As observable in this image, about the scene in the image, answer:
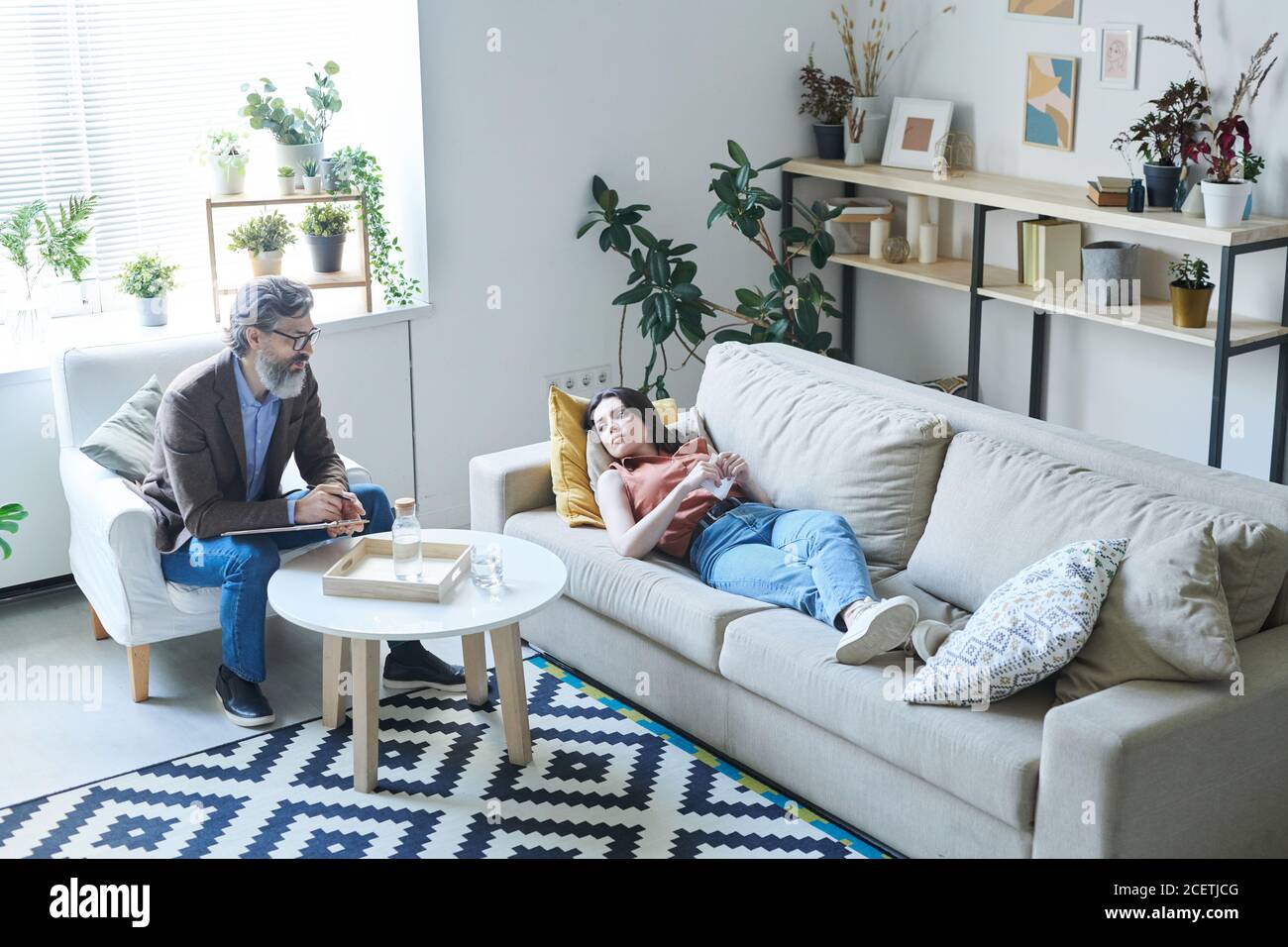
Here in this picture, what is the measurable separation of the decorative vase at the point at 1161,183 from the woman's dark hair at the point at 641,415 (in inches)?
68.9

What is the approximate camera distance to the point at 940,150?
5.18 metres

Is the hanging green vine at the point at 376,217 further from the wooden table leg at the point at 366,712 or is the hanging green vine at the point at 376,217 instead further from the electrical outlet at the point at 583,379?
the wooden table leg at the point at 366,712

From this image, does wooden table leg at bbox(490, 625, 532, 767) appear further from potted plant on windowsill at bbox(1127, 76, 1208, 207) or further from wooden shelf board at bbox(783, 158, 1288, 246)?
potted plant on windowsill at bbox(1127, 76, 1208, 207)

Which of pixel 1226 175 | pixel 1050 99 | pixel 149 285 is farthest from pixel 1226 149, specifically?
pixel 149 285

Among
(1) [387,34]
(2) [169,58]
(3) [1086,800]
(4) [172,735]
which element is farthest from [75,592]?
(3) [1086,800]

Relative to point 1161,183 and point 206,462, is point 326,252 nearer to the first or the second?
point 206,462

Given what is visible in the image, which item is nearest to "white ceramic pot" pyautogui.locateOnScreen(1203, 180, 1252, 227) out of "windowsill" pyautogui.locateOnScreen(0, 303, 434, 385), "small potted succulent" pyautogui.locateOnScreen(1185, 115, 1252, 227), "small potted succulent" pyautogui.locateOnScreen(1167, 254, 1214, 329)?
"small potted succulent" pyautogui.locateOnScreen(1185, 115, 1252, 227)

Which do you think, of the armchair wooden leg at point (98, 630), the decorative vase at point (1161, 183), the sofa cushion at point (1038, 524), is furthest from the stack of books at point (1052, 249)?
the armchair wooden leg at point (98, 630)

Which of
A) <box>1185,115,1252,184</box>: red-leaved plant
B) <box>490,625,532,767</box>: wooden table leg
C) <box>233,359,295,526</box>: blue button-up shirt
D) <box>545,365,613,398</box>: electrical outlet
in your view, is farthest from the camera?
<box>545,365,613,398</box>: electrical outlet

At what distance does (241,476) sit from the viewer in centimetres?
355

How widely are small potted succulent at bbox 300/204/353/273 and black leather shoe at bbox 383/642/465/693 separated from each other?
4.76 feet

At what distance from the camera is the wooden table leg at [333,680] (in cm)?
338

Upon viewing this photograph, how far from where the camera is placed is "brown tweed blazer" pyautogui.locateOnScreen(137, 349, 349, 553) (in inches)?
135
